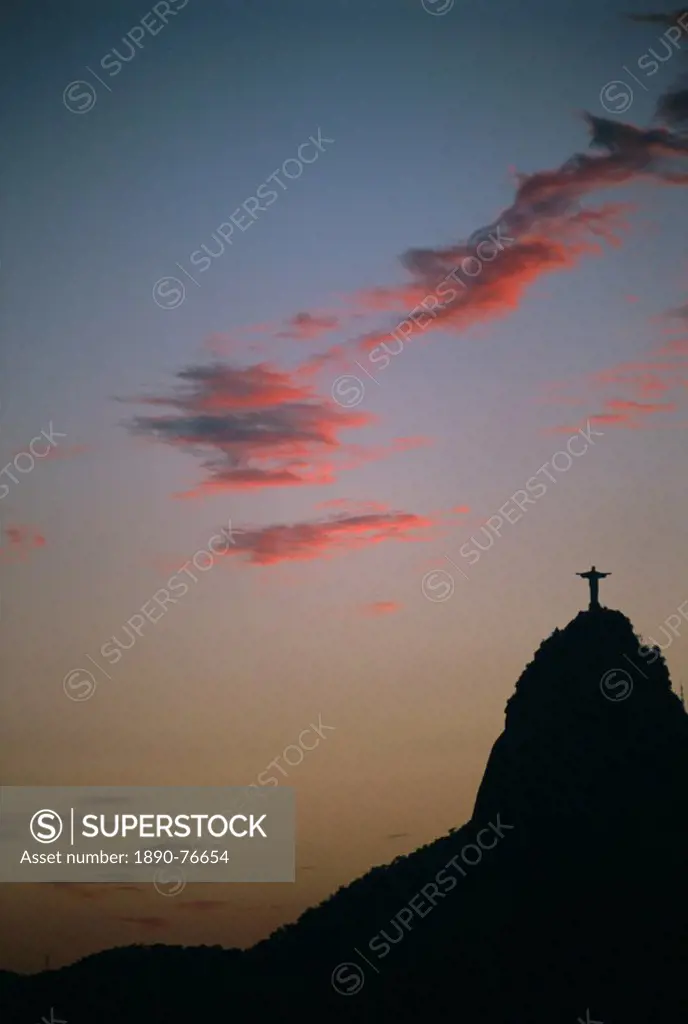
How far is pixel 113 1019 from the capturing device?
53.0 m

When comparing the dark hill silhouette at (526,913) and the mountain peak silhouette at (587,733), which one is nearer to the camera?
the dark hill silhouette at (526,913)

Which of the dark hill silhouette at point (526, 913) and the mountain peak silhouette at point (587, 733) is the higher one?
the mountain peak silhouette at point (587, 733)

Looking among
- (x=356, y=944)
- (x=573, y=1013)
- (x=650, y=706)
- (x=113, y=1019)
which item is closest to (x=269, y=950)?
(x=356, y=944)

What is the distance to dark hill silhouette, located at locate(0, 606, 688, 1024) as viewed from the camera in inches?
1731

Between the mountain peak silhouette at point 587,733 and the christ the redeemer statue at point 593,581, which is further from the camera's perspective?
the mountain peak silhouette at point 587,733

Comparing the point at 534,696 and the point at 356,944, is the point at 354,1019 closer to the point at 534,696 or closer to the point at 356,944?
the point at 356,944

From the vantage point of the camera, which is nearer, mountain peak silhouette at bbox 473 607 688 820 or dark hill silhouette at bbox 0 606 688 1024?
dark hill silhouette at bbox 0 606 688 1024

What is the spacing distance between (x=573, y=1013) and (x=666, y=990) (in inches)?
144

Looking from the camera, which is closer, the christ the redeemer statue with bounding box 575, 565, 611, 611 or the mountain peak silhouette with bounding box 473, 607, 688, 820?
the christ the redeemer statue with bounding box 575, 565, 611, 611

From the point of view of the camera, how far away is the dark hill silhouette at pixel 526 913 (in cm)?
4397

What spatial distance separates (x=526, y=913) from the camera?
4828 centimetres

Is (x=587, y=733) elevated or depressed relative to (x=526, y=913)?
elevated

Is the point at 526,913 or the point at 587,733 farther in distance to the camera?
the point at 587,733

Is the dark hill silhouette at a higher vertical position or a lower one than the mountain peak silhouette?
lower
